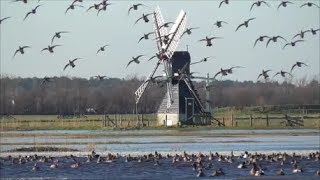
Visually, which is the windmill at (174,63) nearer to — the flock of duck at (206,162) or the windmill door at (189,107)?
the windmill door at (189,107)

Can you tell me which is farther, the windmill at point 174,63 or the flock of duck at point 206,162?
the windmill at point 174,63

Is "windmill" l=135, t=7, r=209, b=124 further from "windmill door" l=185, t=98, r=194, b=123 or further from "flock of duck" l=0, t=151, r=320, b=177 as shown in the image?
"flock of duck" l=0, t=151, r=320, b=177

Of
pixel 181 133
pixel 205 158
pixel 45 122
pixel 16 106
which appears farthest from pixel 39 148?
pixel 16 106

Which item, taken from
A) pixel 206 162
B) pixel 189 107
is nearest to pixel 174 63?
pixel 189 107

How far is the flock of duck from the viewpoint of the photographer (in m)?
37.2

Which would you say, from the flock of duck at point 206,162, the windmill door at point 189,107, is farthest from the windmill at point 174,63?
Result: the flock of duck at point 206,162

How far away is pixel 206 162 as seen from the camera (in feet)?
134

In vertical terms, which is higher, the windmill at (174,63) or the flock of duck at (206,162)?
the windmill at (174,63)

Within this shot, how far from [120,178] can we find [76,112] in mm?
87931

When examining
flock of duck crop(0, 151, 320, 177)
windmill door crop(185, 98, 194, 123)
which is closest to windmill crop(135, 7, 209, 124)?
windmill door crop(185, 98, 194, 123)

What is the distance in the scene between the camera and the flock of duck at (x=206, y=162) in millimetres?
37188

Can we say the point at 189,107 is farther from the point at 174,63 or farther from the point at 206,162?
the point at 206,162

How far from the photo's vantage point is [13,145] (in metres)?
59.2

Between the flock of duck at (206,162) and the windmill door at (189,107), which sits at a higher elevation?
the windmill door at (189,107)
